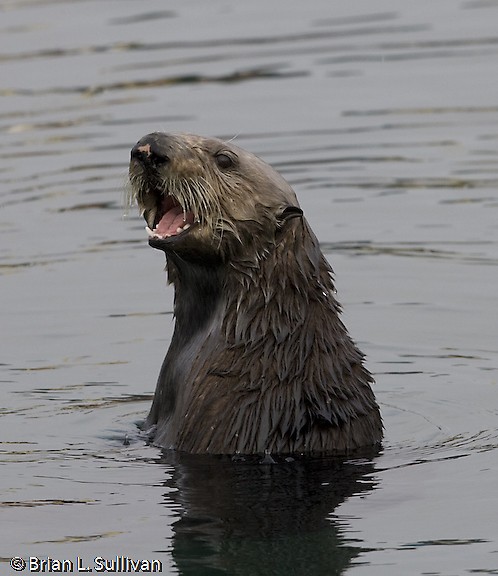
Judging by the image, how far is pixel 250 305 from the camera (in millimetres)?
7352

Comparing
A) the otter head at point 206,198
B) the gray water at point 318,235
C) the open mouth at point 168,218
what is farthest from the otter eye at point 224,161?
the gray water at point 318,235

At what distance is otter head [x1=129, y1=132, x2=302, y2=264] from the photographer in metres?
7.20

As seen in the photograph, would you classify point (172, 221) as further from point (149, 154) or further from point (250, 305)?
point (250, 305)

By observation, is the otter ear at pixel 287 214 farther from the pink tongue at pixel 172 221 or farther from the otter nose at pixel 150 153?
the otter nose at pixel 150 153

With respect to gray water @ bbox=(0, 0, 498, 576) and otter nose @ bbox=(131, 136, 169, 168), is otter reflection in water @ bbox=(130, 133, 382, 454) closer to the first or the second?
otter nose @ bbox=(131, 136, 169, 168)

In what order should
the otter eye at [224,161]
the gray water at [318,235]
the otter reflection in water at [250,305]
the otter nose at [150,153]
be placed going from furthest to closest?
the otter eye at [224,161] → the otter reflection in water at [250,305] → the otter nose at [150,153] → the gray water at [318,235]

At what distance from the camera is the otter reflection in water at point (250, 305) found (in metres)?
7.27

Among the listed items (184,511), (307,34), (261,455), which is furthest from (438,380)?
(307,34)

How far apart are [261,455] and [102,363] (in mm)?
2257

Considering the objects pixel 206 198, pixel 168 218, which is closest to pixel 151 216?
pixel 168 218

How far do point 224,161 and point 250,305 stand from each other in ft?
2.10

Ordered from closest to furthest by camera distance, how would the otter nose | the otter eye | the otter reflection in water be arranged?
the otter nose < the otter reflection in water < the otter eye

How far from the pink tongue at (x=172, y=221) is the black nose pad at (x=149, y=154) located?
0.92 ft

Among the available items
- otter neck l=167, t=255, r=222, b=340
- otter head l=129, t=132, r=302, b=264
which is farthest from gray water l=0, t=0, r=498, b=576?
otter head l=129, t=132, r=302, b=264
